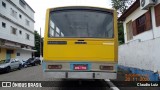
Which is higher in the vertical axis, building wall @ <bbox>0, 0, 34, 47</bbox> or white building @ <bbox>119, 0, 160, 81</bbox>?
building wall @ <bbox>0, 0, 34, 47</bbox>

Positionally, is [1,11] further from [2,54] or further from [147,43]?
[147,43]

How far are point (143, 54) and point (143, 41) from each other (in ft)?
2.21

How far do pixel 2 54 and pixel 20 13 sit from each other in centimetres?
1242

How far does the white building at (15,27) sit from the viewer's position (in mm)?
36084

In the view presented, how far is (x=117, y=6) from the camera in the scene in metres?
52.2

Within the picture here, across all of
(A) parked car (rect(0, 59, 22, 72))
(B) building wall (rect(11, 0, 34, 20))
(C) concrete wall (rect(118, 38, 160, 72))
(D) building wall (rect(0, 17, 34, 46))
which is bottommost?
(A) parked car (rect(0, 59, 22, 72))

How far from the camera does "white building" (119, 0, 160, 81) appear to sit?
35.5 feet

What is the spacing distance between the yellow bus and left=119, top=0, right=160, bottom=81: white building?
7.53 feet

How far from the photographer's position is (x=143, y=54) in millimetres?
12742

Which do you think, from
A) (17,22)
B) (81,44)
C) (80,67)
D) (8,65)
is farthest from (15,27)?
(80,67)

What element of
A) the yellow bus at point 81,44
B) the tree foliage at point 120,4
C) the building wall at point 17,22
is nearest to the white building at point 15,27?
the building wall at point 17,22

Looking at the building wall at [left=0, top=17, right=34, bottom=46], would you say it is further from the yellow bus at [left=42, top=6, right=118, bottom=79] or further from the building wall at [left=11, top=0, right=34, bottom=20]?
the yellow bus at [left=42, top=6, right=118, bottom=79]

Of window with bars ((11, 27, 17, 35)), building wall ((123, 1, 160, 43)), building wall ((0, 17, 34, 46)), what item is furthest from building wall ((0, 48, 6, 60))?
building wall ((123, 1, 160, 43))

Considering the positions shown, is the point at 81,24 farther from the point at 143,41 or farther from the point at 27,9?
the point at 27,9
